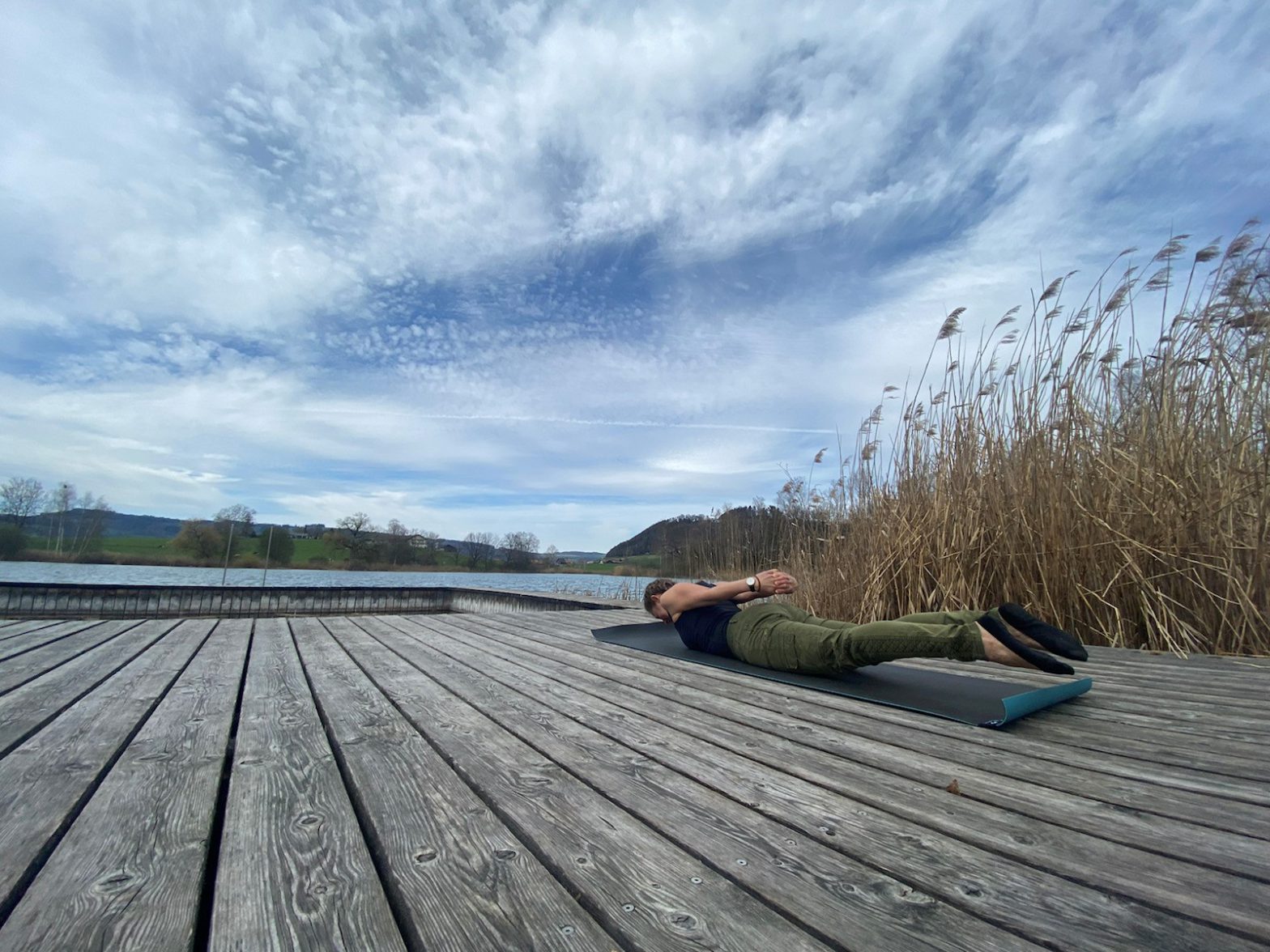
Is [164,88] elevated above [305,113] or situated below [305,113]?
below

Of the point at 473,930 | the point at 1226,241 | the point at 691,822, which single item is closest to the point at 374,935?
the point at 473,930

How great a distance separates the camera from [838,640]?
2.20 m

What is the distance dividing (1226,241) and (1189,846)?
4.37 m

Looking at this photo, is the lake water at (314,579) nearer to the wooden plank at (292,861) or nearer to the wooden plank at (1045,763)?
the wooden plank at (1045,763)

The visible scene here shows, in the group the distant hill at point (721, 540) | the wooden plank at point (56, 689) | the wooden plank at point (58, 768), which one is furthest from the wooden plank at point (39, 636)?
the distant hill at point (721, 540)

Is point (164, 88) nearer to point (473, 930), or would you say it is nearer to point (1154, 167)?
point (473, 930)

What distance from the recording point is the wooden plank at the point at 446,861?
0.68m

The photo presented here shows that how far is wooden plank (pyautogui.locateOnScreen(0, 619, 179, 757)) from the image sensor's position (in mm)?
1548

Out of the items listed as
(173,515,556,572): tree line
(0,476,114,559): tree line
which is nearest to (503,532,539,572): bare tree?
(173,515,556,572): tree line

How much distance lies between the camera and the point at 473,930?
2.24 feet

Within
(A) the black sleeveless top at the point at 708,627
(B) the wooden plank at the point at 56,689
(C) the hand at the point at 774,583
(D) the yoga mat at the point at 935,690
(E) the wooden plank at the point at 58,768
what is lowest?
(B) the wooden plank at the point at 56,689

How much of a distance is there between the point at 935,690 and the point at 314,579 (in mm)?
24409

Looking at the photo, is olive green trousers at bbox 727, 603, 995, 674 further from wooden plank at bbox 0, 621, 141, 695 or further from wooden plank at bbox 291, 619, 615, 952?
wooden plank at bbox 0, 621, 141, 695

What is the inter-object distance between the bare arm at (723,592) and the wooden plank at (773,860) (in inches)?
47.7
